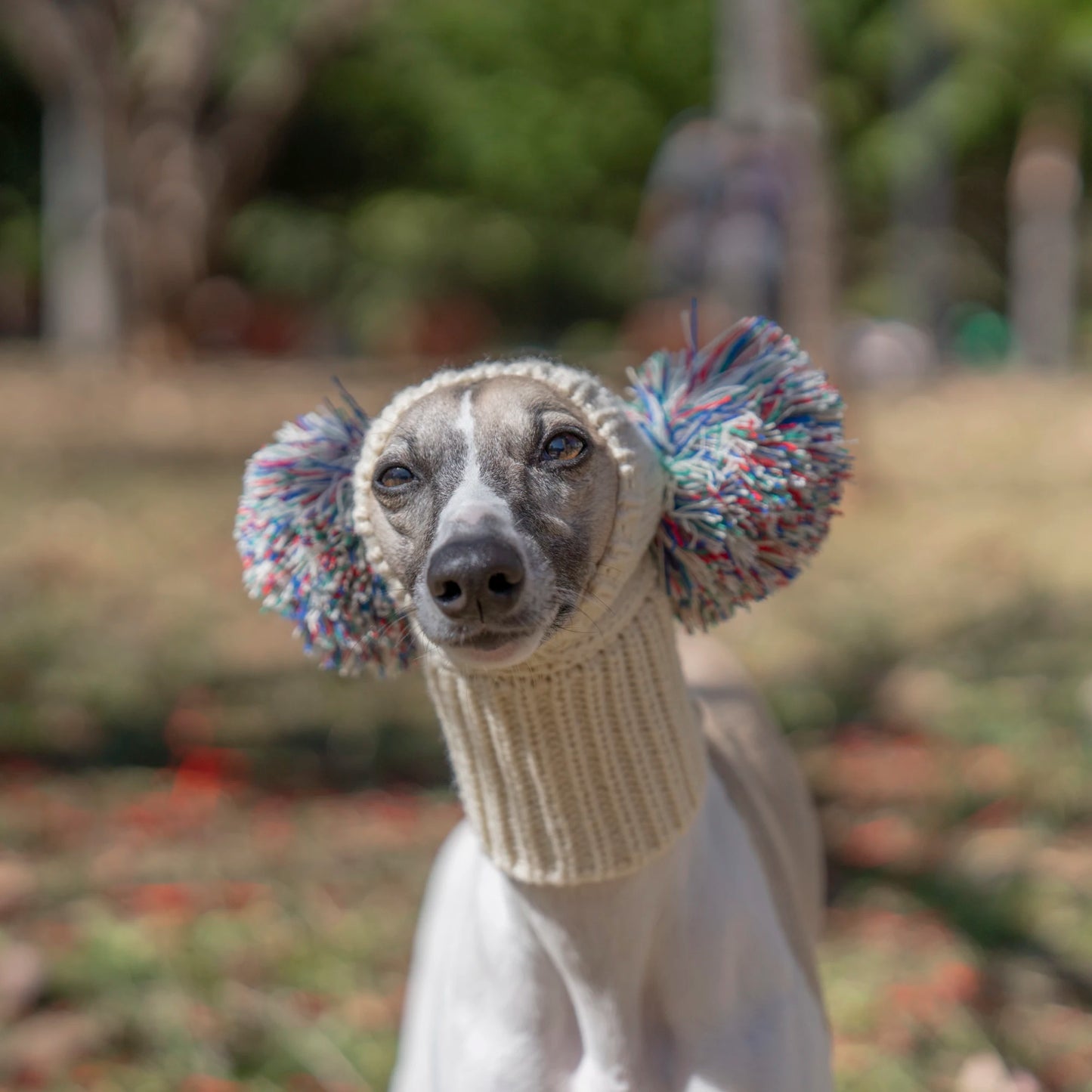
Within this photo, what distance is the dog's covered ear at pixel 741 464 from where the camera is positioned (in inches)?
61.3

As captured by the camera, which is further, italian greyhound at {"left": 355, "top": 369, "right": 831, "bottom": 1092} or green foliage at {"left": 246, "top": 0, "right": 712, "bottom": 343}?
green foliage at {"left": 246, "top": 0, "right": 712, "bottom": 343}

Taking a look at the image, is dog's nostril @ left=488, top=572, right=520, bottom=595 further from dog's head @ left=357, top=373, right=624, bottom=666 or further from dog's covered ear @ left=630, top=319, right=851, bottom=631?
dog's covered ear @ left=630, top=319, right=851, bottom=631

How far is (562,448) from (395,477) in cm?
18

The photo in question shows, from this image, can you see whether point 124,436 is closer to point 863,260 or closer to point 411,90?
point 411,90

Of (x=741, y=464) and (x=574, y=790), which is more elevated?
(x=741, y=464)

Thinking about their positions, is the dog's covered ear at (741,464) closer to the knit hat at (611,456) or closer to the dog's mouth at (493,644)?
the knit hat at (611,456)

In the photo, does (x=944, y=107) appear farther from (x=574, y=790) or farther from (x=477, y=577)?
(x=477, y=577)

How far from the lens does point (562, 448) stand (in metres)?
1.46

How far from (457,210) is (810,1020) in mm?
20316

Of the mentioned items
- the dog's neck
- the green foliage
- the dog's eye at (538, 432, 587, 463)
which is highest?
the green foliage

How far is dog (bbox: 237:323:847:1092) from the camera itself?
4.75 ft

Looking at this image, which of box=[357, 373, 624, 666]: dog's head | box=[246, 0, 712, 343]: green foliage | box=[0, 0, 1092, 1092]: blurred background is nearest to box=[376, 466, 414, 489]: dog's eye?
box=[357, 373, 624, 666]: dog's head

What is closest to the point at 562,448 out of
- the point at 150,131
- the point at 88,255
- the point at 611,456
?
the point at 611,456

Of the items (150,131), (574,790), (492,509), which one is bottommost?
(574,790)
